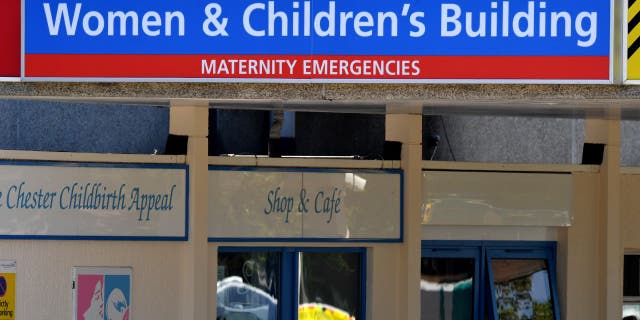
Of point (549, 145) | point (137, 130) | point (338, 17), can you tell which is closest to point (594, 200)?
point (549, 145)

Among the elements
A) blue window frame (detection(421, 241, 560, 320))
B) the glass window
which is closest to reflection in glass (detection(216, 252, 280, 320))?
blue window frame (detection(421, 241, 560, 320))

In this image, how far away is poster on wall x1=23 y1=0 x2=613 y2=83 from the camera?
27.3 feet

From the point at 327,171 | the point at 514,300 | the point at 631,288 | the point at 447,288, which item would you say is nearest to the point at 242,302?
the point at 327,171

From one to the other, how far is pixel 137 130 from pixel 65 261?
7.65ft

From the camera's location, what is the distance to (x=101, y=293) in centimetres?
1186

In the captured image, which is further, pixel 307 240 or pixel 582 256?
pixel 582 256

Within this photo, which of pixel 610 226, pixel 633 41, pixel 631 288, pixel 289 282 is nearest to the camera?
pixel 633 41

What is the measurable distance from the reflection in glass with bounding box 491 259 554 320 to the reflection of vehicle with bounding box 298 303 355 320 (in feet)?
5.48

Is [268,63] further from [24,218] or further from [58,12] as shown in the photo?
[24,218]

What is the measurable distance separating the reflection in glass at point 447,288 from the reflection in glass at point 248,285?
161cm

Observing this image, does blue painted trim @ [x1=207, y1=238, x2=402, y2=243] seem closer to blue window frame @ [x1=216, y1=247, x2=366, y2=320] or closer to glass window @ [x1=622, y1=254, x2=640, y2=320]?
blue window frame @ [x1=216, y1=247, x2=366, y2=320]

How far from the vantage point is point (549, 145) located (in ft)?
49.1

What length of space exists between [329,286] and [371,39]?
503 cm

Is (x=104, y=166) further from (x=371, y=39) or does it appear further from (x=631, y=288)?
(x=631, y=288)
